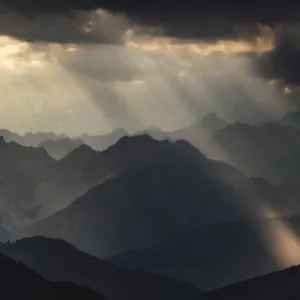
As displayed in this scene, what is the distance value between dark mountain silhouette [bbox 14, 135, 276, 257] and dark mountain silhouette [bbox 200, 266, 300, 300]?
514 cm

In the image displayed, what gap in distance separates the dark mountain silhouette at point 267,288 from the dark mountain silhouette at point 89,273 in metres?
1.83

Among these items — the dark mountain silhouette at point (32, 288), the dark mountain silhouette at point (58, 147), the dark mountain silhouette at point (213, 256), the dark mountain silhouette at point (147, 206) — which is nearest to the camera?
the dark mountain silhouette at point (32, 288)

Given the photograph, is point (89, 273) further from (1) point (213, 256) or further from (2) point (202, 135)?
(2) point (202, 135)

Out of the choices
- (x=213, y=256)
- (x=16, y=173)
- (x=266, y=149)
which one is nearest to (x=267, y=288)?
(x=213, y=256)

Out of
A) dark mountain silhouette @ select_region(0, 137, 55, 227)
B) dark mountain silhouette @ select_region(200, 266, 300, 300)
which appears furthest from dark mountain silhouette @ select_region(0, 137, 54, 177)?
dark mountain silhouette @ select_region(200, 266, 300, 300)

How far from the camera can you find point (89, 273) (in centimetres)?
3369

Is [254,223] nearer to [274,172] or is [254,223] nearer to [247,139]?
[274,172]

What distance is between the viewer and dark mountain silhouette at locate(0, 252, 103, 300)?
29.5 m

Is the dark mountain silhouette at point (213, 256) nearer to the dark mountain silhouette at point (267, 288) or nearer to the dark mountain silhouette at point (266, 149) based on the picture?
the dark mountain silhouette at point (267, 288)

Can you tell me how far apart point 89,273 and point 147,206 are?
8858mm

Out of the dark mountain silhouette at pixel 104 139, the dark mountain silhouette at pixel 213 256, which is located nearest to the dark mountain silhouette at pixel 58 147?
the dark mountain silhouette at pixel 104 139

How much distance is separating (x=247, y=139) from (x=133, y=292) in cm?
1939

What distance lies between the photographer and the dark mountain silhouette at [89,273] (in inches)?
1180

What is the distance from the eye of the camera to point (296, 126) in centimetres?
3575
